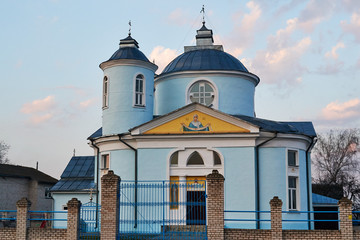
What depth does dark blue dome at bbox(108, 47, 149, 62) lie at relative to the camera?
24.7 meters

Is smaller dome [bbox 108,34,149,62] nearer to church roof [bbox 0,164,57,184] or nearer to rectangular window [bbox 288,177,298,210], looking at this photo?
rectangular window [bbox 288,177,298,210]

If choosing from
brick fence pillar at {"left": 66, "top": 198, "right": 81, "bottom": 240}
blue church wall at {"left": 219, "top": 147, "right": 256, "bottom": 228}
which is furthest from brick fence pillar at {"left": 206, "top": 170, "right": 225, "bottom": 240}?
blue church wall at {"left": 219, "top": 147, "right": 256, "bottom": 228}

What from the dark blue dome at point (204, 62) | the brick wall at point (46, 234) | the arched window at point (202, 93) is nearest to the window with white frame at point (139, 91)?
the dark blue dome at point (204, 62)

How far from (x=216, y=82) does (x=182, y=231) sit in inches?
442

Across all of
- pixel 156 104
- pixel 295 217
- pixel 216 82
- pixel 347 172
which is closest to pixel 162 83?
pixel 156 104

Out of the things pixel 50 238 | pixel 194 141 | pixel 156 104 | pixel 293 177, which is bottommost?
pixel 50 238

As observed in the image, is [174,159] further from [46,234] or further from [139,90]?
[46,234]

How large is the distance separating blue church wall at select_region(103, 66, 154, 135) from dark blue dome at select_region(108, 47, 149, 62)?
1.78ft

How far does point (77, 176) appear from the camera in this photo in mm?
28500

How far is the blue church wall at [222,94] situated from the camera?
2611 centimetres

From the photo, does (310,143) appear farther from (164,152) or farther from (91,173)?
(91,173)

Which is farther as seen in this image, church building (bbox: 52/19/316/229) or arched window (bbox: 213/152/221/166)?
arched window (bbox: 213/152/221/166)

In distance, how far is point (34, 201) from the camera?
4522cm

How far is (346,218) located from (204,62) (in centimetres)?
1357
